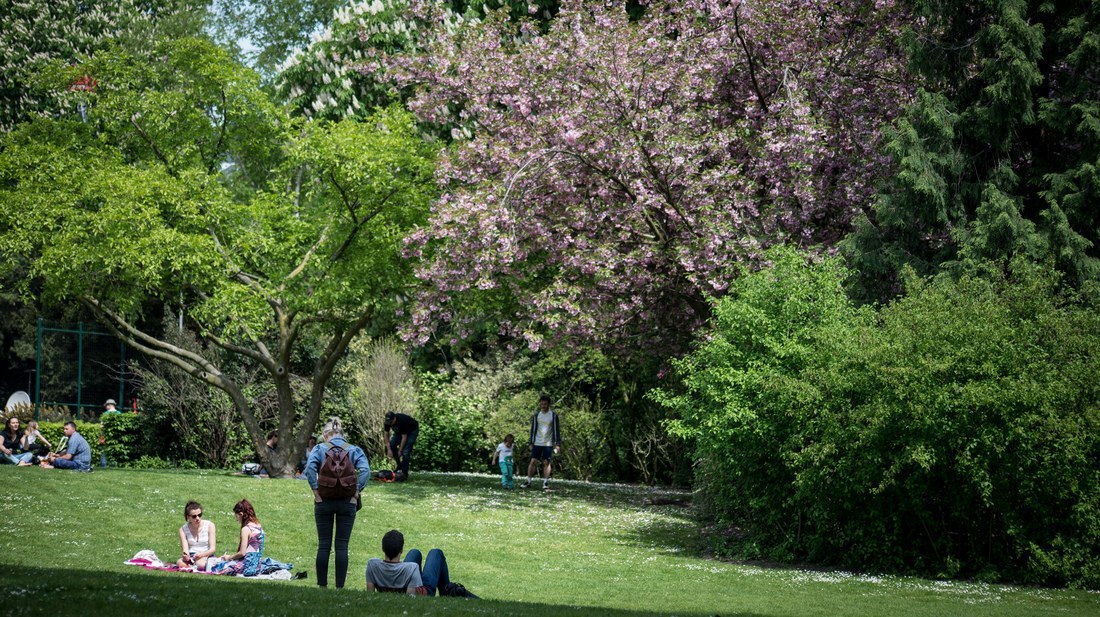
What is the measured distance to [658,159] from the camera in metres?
18.9

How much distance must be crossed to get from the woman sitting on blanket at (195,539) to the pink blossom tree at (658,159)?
7.62m

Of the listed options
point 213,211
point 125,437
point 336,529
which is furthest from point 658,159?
point 125,437

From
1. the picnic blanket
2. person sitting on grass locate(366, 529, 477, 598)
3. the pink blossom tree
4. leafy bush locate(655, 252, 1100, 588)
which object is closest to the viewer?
person sitting on grass locate(366, 529, 477, 598)

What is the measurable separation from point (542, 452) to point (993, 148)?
1059 cm

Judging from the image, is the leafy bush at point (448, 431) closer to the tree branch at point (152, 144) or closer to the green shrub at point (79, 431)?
the green shrub at point (79, 431)

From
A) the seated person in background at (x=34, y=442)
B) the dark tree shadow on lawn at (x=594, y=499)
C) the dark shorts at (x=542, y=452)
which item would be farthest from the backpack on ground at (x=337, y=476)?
the seated person in background at (x=34, y=442)

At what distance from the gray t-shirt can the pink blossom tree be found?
31.2 ft

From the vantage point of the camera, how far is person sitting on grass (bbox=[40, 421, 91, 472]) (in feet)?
65.0

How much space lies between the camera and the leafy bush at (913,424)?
12.6m

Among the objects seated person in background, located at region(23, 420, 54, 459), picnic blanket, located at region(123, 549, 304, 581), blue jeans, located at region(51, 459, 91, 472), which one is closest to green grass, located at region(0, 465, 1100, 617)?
picnic blanket, located at region(123, 549, 304, 581)

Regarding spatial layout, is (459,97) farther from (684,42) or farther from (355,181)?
(684,42)

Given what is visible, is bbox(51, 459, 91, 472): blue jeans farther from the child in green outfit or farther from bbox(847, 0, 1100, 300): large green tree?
bbox(847, 0, 1100, 300): large green tree

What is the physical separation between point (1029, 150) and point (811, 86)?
3962mm

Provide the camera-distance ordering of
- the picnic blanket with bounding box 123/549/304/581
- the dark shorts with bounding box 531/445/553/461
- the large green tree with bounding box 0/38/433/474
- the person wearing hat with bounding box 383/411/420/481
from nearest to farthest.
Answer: the picnic blanket with bounding box 123/549/304/581 → the large green tree with bounding box 0/38/433/474 → the person wearing hat with bounding box 383/411/420/481 → the dark shorts with bounding box 531/445/553/461
